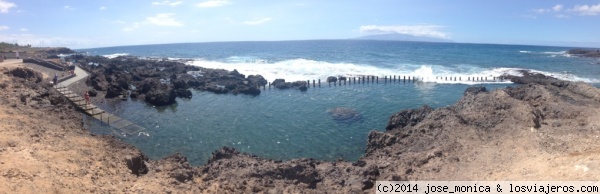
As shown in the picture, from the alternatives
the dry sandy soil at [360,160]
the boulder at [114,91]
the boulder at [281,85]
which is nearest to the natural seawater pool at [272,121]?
the boulder at [281,85]

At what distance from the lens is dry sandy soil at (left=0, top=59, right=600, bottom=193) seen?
40.8ft

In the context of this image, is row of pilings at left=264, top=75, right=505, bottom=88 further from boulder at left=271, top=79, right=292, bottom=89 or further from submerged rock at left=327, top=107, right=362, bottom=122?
submerged rock at left=327, top=107, right=362, bottom=122

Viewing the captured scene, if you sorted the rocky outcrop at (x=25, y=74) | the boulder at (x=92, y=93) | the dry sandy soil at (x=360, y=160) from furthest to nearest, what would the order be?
the boulder at (x=92, y=93) → the rocky outcrop at (x=25, y=74) → the dry sandy soil at (x=360, y=160)

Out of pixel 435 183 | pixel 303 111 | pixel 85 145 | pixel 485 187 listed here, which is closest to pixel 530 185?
pixel 485 187

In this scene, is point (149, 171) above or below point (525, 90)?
below

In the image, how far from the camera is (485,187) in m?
11.8

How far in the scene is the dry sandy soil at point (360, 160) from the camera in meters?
12.4

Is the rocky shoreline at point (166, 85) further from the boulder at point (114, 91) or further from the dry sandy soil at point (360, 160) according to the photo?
the dry sandy soil at point (360, 160)

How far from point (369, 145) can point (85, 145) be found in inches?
604

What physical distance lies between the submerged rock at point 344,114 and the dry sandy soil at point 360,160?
7.19 meters

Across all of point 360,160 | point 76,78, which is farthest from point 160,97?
point 360,160

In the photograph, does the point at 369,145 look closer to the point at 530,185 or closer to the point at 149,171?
the point at 530,185

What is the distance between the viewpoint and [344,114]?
29062mm

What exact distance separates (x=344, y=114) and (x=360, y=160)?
12264 millimetres
